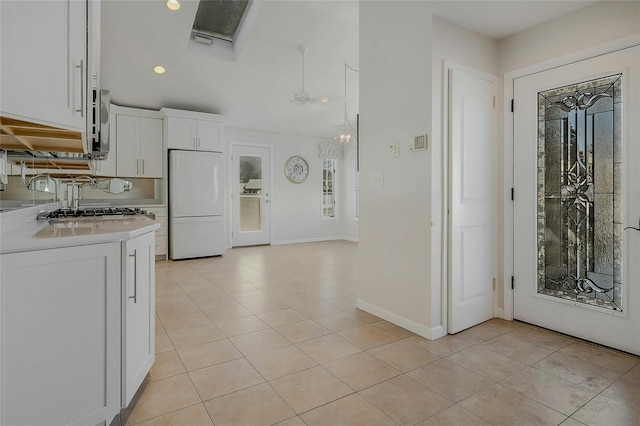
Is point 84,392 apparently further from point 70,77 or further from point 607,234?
point 607,234

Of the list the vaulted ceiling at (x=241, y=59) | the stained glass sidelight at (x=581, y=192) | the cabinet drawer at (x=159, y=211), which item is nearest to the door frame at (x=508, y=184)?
the stained glass sidelight at (x=581, y=192)

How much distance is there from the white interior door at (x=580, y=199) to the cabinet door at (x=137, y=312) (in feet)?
8.96

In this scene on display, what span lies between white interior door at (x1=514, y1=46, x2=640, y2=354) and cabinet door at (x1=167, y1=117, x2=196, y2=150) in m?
4.68

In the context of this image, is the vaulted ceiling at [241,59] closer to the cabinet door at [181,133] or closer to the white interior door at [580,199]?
the cabinet door at [181,133]

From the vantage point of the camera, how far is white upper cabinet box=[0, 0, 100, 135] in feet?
3.72

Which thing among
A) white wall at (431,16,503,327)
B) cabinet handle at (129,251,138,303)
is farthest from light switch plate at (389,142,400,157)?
cabinet handle at (129,251,138,303)

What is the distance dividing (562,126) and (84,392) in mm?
3272

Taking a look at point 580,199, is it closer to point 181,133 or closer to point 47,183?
point 47,183

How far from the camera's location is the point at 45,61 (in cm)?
131


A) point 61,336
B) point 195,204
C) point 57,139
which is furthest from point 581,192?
point 195,204

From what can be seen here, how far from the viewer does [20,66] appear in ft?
3.87

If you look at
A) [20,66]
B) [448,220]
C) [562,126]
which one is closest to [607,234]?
[562,126]

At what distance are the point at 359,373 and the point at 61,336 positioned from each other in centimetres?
147

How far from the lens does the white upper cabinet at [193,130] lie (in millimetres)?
5438
